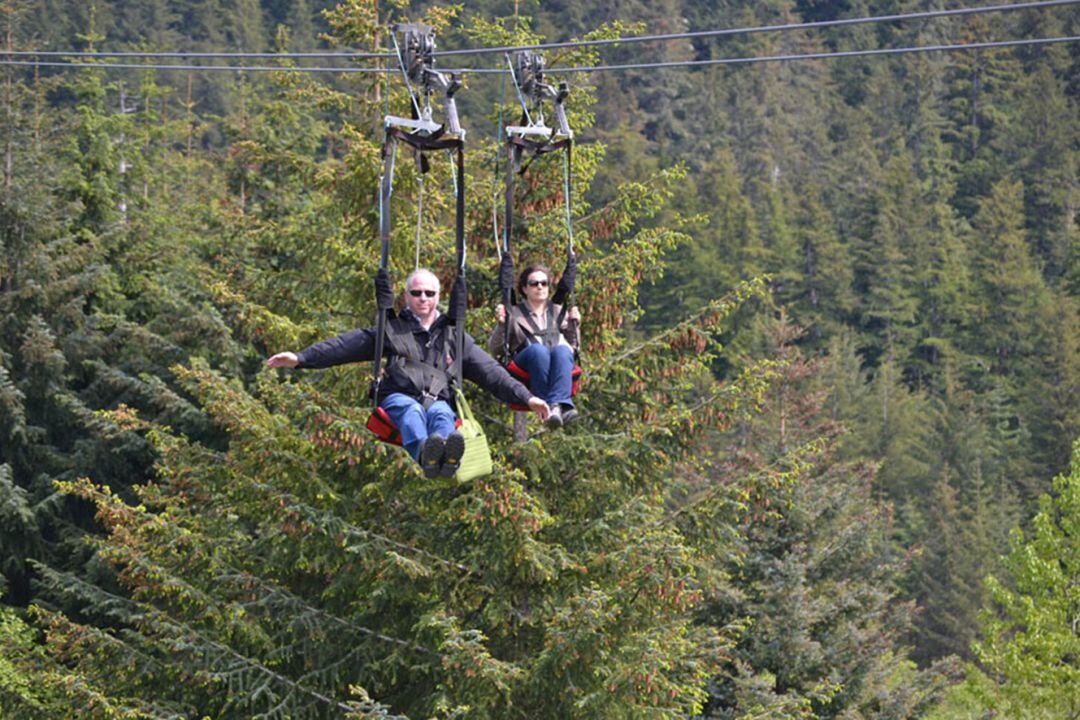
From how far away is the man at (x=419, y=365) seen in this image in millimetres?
9789

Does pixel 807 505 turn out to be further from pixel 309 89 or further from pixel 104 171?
pixel 104 171

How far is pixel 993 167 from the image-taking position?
118m

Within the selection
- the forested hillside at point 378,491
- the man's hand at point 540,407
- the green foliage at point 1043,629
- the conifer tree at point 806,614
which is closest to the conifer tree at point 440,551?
the forested hillside at point 378,491

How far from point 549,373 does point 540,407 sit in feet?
2.60

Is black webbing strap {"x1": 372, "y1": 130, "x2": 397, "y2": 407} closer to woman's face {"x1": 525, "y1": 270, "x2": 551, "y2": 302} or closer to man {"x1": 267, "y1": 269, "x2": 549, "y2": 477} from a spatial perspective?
man {"x1": 267, "y1": 269, "x2": 549, "y2": 477}

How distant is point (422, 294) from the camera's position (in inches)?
392

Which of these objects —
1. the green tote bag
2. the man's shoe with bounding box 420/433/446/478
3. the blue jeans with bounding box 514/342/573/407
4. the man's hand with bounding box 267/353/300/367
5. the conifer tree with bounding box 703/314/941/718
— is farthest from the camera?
the conifer tree with bounding box 703/314/941/718

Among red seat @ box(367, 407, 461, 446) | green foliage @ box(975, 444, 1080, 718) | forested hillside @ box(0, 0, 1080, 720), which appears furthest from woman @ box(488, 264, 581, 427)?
green foliage @ box(975, 444, 1080, 718)

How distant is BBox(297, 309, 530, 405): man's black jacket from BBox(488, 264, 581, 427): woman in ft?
1.39

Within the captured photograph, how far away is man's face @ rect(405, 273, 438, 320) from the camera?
9.95 m

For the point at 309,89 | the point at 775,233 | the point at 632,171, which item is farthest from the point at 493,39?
the point at 775,233

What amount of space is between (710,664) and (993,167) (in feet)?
354

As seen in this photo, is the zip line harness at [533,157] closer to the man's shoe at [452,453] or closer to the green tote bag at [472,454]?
the green tote bag at [472,454]

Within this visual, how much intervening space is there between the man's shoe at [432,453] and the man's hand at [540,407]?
2.93 ft
